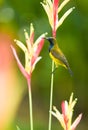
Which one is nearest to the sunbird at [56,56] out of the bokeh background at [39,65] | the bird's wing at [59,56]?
the bird's wing at [59,56]

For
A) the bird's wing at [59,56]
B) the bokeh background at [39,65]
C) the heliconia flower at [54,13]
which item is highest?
the heliconia flower at [54,13]

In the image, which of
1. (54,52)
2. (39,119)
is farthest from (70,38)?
(54,52)

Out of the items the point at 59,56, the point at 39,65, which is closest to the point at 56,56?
the point at 59,56

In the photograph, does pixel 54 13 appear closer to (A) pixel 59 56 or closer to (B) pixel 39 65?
(A) pixel 59 56

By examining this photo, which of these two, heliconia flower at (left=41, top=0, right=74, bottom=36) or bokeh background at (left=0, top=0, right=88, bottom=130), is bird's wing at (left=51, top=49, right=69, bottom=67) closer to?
heliconia flower at (left=41, top=0, right=74, bottom=36)

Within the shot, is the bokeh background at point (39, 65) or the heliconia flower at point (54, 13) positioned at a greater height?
the heliconia flower at point (54, 13)

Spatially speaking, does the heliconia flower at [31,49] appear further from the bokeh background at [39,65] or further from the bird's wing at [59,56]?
the bokeh background at [39,65]

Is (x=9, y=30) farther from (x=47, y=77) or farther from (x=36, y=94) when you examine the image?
(x=36, y=94)

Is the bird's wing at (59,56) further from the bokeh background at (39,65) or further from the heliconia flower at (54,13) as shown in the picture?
the bokeh background at (39,65)

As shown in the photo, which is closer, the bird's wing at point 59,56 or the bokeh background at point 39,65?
the bird's wing at point 59,56

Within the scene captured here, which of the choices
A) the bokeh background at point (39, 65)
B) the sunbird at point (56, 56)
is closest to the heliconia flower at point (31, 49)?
the sunbird at point (56, 56)

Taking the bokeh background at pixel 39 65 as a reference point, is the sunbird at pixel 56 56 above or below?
above
